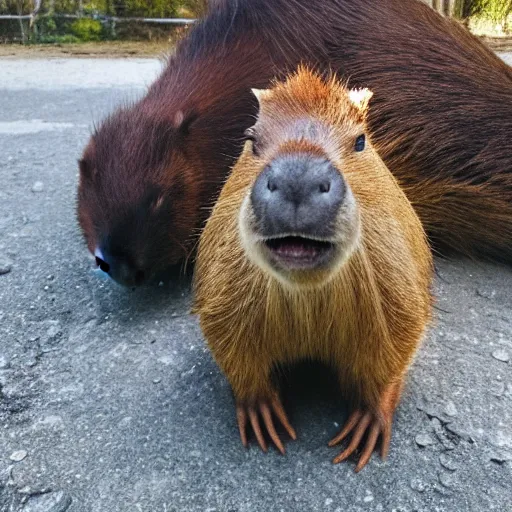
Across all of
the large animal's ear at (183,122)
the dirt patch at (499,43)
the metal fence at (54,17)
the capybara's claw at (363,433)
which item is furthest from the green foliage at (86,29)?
the capybara's claw at (363,433)

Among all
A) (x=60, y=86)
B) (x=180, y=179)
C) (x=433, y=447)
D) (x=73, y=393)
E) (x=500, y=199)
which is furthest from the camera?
(x=60, y=86)

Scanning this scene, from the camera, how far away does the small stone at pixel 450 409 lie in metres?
2.00

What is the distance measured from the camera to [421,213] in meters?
2.86

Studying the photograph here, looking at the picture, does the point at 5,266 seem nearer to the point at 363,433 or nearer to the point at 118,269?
the point at 118,269

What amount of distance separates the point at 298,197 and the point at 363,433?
2.55 ft

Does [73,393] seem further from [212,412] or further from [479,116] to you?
[479,116]

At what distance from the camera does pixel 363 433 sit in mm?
1886

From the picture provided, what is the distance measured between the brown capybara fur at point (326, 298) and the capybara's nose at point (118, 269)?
564mm

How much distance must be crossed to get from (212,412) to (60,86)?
18.8ft

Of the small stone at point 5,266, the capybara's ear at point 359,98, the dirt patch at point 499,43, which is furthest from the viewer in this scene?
the dirt patch at point 499,43

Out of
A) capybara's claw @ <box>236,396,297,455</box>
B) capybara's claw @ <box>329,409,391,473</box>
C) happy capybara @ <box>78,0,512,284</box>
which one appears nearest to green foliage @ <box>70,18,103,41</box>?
happy capybara @ <box>78,0,512,284</box>

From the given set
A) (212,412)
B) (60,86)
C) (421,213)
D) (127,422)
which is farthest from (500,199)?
(60,86)

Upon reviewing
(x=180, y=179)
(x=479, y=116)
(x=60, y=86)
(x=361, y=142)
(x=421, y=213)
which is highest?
(x=361, y=142)

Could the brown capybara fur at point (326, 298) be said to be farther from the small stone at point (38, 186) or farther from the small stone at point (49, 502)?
the small stone at point (38, 186)
